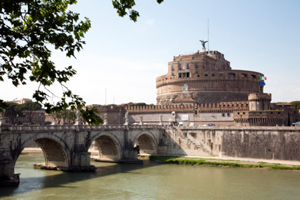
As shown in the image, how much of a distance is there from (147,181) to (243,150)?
16923 mm

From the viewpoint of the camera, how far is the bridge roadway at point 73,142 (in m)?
26.8

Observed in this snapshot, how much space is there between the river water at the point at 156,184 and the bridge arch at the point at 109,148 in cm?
488

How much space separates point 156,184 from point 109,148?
15085mm

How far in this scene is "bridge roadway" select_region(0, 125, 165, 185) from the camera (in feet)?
87.9

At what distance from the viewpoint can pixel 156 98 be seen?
236 feet

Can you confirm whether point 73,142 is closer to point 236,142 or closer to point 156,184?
point 156,184

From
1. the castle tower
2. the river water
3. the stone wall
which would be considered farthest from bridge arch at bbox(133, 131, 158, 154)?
the castle tower

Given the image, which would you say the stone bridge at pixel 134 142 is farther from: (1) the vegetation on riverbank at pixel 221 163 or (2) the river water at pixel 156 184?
(1) the vegetation on riverbank at pixel 221 163

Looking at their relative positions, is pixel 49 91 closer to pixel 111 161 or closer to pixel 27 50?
pixel 27 50

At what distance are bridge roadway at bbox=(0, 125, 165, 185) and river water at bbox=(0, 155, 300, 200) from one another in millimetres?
1776

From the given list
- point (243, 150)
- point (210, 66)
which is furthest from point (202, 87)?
point (243, 150)

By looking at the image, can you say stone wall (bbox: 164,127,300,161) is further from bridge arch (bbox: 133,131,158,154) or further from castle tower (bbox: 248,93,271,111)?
castle tower (bbox: 248,93,271,111)

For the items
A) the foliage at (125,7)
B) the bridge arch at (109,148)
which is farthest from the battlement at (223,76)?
the foliage at (125,7)

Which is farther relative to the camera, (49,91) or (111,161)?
(111,161)
